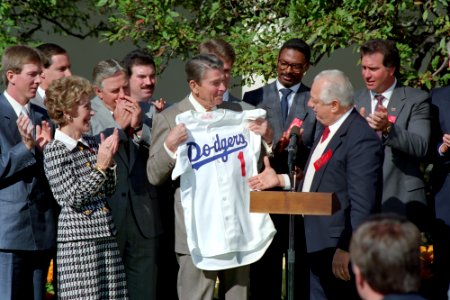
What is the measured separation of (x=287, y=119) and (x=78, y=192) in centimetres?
181

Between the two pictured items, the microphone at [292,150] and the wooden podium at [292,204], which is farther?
the microphone at [292,150]

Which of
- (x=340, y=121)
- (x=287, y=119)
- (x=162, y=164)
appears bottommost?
(x=162, y=164)

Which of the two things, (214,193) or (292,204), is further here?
(214,193)

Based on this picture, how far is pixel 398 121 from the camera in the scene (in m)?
6.57

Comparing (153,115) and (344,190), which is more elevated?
(153,115)

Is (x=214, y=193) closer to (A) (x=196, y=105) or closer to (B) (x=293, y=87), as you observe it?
(A) (x=196, y=105)

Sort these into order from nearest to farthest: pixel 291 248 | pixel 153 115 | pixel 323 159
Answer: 1. pixel 291 248
2. pixel 323 159
3. pixel 153 115

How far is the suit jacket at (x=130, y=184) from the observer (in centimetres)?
646

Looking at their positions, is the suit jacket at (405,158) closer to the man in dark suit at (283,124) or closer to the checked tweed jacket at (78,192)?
the man in dark suit at (283,124)

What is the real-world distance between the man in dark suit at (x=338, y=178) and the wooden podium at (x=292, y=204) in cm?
27

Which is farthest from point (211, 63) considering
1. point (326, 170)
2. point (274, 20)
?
point (274, 20)

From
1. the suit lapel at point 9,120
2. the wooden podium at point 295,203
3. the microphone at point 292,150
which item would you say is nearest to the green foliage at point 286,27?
the microphone at point 292,150

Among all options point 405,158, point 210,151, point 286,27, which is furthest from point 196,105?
point 286,27

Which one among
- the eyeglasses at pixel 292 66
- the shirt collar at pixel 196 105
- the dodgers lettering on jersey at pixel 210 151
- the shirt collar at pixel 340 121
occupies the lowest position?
the dodgers lettering on jersey at pixel 210 151
